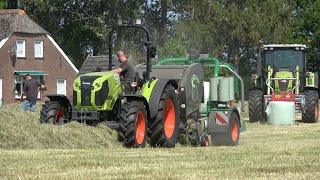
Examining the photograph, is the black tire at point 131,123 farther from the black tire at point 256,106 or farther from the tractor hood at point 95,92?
the black tire at point 256,106

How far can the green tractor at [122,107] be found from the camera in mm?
15414

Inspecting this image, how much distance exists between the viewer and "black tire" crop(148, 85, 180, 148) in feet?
52.6

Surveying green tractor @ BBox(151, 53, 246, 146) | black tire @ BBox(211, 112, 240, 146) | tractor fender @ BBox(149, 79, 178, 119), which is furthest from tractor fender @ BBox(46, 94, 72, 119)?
black tire @ BBox(211, 112, 240, 146)

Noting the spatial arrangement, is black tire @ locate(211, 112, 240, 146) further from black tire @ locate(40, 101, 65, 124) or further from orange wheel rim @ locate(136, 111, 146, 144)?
black tire @ locate(40, 101, 65, 124)

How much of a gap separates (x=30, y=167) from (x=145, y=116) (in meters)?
4.44

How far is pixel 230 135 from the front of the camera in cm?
1834

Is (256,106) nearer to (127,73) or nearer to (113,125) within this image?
(127,73)

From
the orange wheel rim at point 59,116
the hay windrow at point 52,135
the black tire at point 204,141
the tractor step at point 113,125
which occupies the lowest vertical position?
the black tire at point 204,141

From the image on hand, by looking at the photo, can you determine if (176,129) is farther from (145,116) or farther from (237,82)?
(237,82)

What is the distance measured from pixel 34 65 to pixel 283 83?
30.4m

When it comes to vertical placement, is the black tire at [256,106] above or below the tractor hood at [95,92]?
below

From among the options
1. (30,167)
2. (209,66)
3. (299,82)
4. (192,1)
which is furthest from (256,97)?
(192,1)

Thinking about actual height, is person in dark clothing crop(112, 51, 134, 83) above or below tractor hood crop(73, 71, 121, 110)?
above

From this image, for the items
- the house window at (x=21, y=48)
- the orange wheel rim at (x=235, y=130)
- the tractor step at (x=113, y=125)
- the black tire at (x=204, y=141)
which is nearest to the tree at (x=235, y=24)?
the house window at (x=21, y=48)
